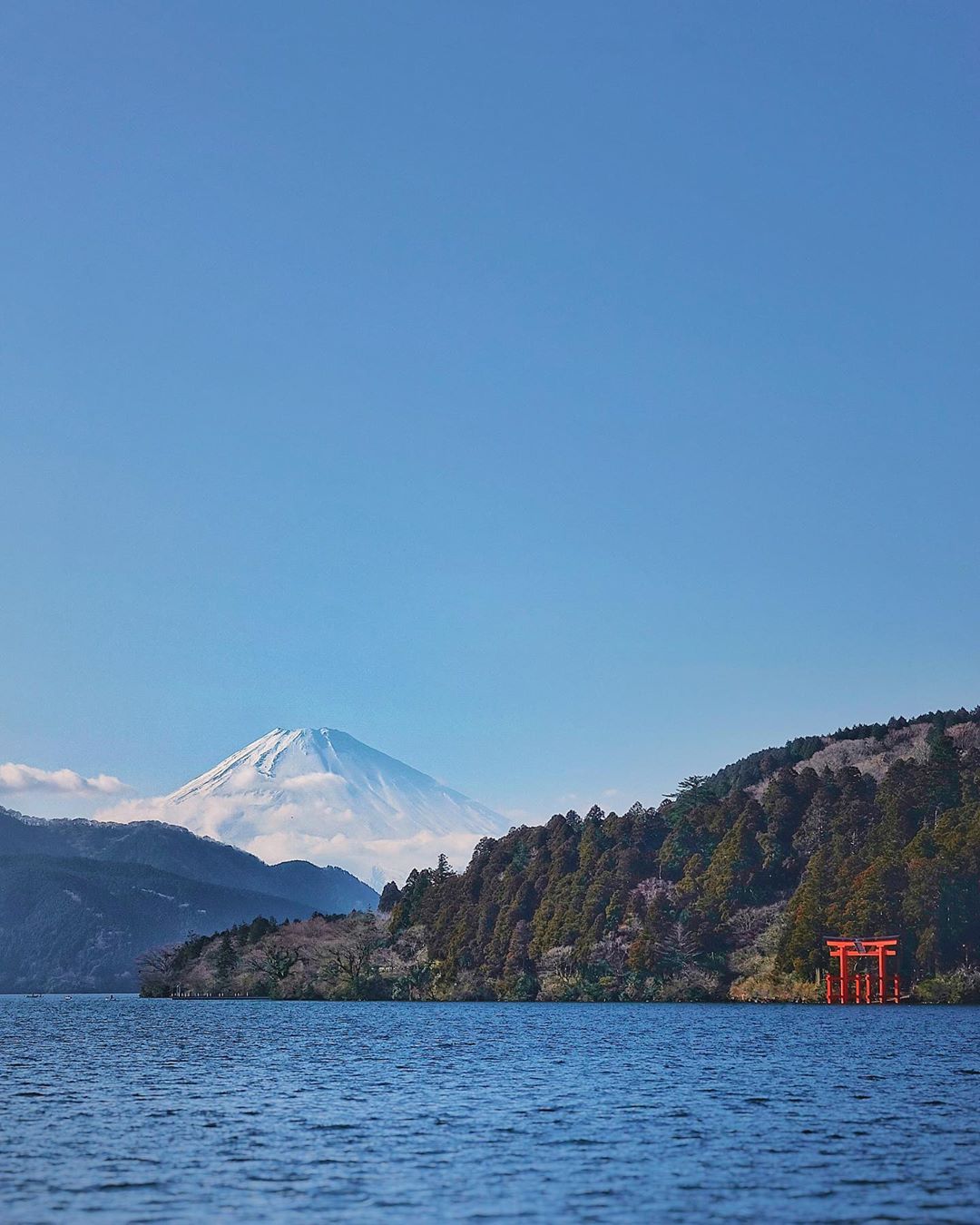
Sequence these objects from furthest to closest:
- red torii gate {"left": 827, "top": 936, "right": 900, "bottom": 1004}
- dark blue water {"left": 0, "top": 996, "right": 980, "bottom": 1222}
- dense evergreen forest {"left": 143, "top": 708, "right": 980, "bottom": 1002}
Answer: dense evergreen forest {"left": 143, "top": 708, "right": 980, "bottom": 1002}, red torii gate {"left": 827, "top": 936, "right": 900, "bottom": 1004}, dark blue water {"left": 0, "top": 996, "right": 980, "bottom": 1222}

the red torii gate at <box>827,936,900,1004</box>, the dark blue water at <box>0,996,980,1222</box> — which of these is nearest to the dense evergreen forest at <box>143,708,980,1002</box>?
the red torii gate at <box>827,936,900,1004</box>

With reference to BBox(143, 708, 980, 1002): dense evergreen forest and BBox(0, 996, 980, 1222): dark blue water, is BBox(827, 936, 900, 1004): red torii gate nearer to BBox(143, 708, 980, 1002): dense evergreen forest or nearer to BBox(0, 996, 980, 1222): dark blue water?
BBox(143, 708, 980, 1002): dense evergreen forest

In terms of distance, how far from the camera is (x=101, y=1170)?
3419 cm

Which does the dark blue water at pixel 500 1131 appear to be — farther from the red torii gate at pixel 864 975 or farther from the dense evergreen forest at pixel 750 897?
the dense evergreen forest at pixel 750 897

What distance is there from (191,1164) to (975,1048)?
5591cm

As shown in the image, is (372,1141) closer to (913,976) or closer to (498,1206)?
(498,1206)

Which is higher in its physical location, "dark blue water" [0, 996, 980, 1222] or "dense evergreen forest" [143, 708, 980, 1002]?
"dense evergreen forest" [143, 708, 980, 1002]

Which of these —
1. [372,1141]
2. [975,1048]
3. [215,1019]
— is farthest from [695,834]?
[372,1141]

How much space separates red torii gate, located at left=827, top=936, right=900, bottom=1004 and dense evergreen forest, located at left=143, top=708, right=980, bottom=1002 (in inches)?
85.3

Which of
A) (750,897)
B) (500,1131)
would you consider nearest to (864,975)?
(750,897)

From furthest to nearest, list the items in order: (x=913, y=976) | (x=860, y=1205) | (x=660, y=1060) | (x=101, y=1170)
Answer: (x=913, y=976), (x=660, y=1060), (x=101, y=1170), (x=860, y=1205)

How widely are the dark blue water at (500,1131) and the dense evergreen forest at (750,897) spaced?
179 ft

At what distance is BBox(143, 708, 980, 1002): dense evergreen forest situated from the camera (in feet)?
462

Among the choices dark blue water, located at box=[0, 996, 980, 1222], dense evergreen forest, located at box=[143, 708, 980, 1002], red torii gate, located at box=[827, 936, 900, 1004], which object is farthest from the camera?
dense evergreen forest, located at box=[143, 708, 980, 1002]
